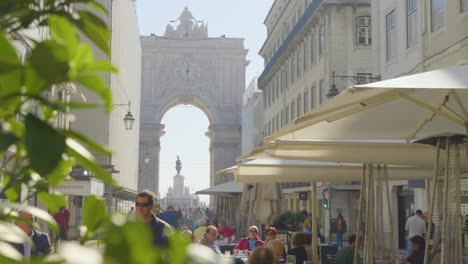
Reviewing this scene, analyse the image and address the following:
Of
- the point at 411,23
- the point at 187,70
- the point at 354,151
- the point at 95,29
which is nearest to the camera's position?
the point at 95,29

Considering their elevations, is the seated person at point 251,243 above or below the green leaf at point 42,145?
below

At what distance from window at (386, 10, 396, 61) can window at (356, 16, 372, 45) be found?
10.1 meters

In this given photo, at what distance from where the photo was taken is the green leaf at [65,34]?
0.86 metres

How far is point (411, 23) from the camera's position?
20.3 m

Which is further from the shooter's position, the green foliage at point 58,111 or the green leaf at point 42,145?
the green leaf at point 42,145

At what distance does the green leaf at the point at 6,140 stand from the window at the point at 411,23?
19.7 metres

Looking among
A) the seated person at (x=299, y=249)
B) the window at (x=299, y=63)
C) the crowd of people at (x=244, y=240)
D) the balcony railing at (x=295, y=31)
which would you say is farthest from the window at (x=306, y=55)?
the seated person at (x=299, y=249)

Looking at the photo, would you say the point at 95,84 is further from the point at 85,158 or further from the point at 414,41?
the point at 414,41

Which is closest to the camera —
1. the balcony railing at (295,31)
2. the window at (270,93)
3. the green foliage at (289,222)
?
the green foliage at (289,222)

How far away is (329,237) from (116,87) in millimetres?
11611

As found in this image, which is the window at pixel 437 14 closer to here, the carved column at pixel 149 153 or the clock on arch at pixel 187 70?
the clock on arch at pixel 187 70

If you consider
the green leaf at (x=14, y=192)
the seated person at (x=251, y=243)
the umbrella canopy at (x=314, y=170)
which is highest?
the umbrella canopy at (x=314, y=170)

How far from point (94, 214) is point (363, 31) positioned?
108 feet

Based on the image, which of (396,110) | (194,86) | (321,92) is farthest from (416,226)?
(194,86)
